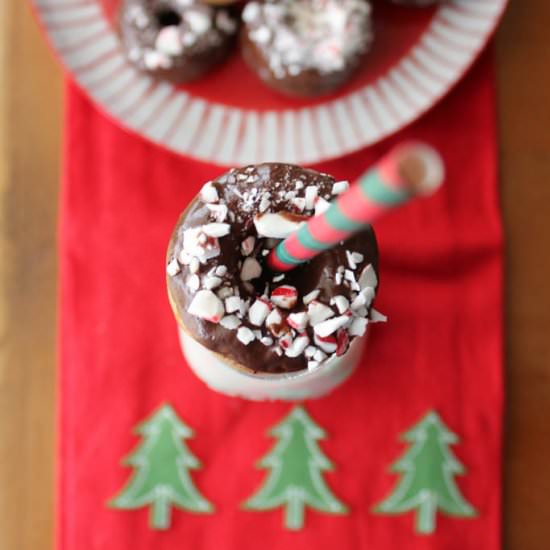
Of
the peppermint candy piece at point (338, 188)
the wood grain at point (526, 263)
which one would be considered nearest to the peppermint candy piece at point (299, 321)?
the peppermint candy piece at point (338, 188)

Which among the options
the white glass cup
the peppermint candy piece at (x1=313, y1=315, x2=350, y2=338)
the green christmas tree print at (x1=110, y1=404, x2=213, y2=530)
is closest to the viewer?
the peppermint candy piece at (x1=313, y1=315, x2=350, y2=338)

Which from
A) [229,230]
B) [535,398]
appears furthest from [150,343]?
[535,398]

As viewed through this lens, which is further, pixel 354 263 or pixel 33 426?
pixel 33 426

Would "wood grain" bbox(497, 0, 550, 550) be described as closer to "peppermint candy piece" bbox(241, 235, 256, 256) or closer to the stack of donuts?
the stack of donuts

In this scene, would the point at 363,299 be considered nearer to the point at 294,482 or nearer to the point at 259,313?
the point at 259,313

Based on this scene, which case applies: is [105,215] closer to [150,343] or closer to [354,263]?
[150,343]

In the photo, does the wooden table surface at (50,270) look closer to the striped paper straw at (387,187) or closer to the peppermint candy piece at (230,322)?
the peppermint candy piece at (230,322)

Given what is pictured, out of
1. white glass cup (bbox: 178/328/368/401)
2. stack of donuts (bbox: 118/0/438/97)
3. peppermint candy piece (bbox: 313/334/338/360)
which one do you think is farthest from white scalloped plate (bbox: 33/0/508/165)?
peppermint candy piece (bbox: 313/334/338/360)
